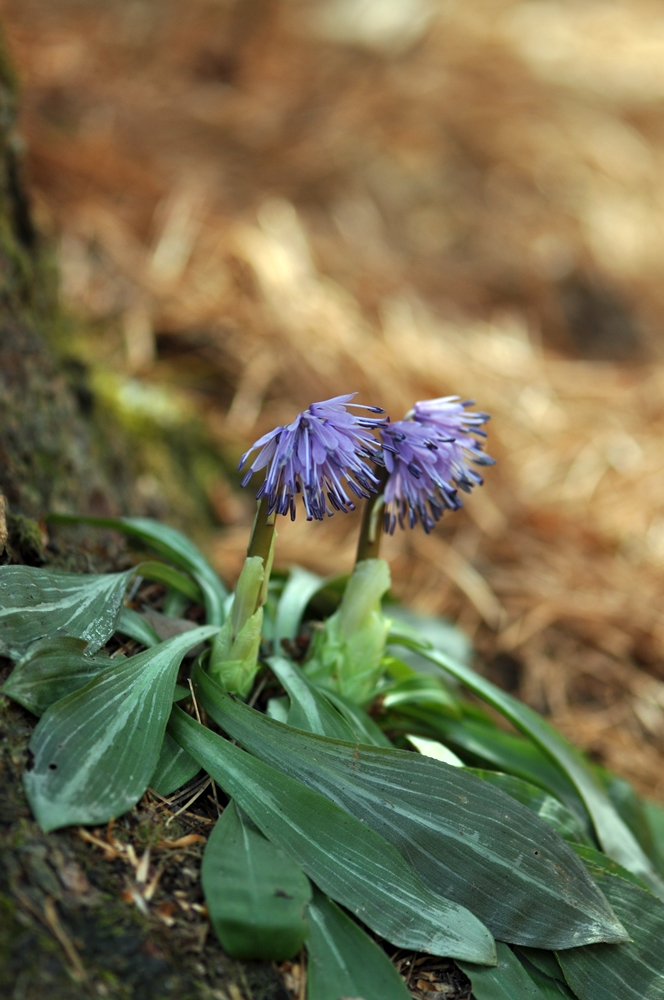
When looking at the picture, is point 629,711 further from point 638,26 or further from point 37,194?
point 638,26

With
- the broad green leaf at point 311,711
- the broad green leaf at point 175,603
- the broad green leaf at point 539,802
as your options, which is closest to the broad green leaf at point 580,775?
the broad green leaf at point 539,802

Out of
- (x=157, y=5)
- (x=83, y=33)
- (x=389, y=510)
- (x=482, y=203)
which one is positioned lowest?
(x=389, y=510)

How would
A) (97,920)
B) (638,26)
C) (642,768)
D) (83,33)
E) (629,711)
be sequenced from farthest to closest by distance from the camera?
(638,26), (83,33), (629,711), (642,768), (97,920)

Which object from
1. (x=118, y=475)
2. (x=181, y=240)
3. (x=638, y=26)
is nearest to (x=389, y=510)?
(x=118, y=475)

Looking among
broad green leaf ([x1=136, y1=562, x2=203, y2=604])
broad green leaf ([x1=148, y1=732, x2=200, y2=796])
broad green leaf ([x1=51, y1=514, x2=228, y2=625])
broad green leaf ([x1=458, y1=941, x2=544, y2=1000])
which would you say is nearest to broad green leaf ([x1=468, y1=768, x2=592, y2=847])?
broad green leaf ([x1=458, y1=941, x2=544, y2=1000])

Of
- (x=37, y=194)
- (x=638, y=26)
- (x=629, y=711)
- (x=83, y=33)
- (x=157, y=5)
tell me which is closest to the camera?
(x=629, y=711)

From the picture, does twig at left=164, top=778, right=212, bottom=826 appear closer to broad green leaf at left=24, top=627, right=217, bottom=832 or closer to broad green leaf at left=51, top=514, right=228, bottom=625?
broad green leaf at left=24, top=627, right=217, bottom=832
